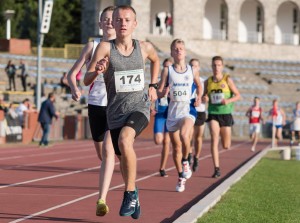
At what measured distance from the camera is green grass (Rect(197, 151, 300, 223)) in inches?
420

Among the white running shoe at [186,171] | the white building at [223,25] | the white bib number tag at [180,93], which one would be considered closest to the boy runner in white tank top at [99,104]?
the white running shoe at [186,171]

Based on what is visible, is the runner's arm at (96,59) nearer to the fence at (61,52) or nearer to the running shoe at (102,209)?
the running shoe at (102,209)

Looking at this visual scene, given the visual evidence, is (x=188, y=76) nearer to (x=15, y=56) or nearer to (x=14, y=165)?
(x=14, y=165)

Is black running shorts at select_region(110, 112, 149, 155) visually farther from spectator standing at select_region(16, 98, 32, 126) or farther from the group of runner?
spectator standing at select_region(16, 98, 32, 126)

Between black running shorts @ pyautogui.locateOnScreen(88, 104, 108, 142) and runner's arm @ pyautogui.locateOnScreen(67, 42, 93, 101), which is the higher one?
runner's arm @ pyautogui.locateOnScreen(67, 42, 93, 101)

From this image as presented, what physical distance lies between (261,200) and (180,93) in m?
3.35

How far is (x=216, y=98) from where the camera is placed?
708 inches

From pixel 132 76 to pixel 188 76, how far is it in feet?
19.1

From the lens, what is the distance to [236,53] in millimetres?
72312

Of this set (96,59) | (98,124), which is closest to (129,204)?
(96,59)

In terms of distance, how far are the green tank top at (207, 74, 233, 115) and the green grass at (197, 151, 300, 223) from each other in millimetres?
1313

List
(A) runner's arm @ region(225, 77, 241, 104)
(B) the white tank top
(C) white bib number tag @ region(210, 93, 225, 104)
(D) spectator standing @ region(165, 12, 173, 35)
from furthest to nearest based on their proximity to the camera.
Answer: (D) spectator standing @ region(165, 12, 173, 35) < (C) white bib number tag @ region(210, 93, 225, 104) < (A) runner's arm @ region(225, 77, 241, 104) < (B) the white tank top

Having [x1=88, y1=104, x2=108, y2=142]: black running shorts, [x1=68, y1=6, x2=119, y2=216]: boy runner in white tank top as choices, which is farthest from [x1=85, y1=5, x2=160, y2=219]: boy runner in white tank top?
[x1=88, y1=104, x2=108, y2=142]: black running shorts

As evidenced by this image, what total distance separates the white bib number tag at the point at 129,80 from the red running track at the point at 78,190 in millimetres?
1521
